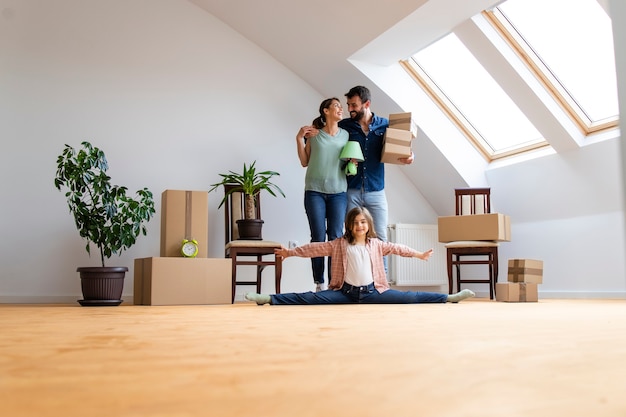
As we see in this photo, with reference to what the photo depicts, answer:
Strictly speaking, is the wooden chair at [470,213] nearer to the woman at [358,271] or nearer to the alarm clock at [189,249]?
the woman at [358,271]

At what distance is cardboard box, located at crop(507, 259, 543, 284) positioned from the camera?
3.99m

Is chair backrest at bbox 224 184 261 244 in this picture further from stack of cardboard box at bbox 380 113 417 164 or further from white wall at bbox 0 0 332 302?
stack of cardboard box at bbox 380 113 417 164

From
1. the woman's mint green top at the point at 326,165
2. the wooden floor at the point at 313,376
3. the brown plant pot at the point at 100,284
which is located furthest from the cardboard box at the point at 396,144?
the wooden floor at the point at 313,376

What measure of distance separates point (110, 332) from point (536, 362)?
1016 mm

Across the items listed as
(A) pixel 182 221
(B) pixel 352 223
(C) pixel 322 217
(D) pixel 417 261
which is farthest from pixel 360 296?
(D) pixel 417 261

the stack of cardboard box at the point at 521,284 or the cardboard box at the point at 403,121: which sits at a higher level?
the cardboard box at the point at 403,121

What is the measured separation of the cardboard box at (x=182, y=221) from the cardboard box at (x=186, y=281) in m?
0.14

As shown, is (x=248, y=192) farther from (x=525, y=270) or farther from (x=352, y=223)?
(x=525, y=270)

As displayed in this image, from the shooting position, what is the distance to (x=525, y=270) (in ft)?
13.1

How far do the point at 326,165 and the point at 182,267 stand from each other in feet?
3.65

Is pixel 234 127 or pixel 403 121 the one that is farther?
pixel 234 127

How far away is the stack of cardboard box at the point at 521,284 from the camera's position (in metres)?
3.96

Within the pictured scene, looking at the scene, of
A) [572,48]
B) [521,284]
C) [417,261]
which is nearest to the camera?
[521,284]

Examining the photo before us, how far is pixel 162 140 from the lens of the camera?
508 cm
